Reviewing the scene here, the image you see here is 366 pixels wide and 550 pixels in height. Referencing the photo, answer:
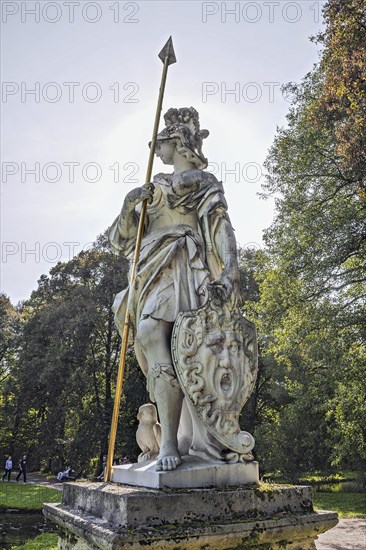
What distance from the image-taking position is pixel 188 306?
3.94 meters

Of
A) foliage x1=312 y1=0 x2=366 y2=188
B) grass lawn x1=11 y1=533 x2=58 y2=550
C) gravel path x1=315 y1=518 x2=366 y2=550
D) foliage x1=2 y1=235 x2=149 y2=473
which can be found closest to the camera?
gravel path x1=315 y1=518 x2=366 y2=550

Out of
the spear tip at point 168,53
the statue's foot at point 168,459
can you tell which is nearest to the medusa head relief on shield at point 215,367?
the statue's foot at point 168,459

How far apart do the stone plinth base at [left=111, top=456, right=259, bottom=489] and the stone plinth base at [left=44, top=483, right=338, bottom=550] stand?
116 mm

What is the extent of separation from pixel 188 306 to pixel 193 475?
4.00ft

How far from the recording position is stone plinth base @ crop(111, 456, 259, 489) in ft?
10.7

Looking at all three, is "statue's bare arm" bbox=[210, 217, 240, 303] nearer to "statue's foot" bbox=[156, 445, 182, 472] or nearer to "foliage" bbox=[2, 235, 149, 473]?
"statue's foot" bbox=[156, 445, 182, 472]

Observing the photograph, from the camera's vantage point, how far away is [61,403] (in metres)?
27.9

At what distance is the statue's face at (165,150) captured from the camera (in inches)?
180

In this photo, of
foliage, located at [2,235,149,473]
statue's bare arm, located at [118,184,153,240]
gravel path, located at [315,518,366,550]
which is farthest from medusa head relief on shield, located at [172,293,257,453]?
foliage, located at [2,235,149,473]

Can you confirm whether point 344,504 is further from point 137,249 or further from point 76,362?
point 137,249

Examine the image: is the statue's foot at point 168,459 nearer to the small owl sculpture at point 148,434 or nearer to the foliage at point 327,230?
the small owl sculpture at point 148,434

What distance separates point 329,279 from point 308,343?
203cm

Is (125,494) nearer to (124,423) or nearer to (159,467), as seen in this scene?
(159,467)

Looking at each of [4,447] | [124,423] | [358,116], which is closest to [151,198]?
[358,116]
